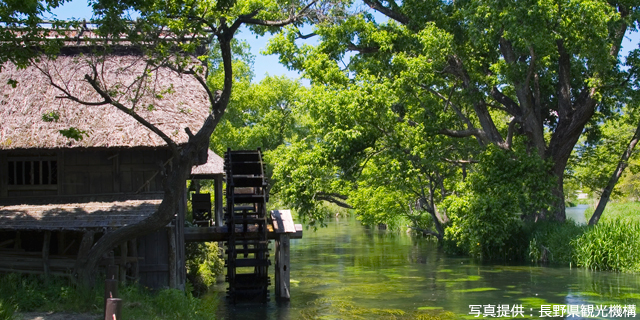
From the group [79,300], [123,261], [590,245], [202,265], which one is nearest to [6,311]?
[79,300]

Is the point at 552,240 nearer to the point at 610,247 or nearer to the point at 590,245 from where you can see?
the point at 590,245

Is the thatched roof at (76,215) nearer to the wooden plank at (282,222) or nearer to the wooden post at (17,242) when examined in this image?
the wooden post at (17,242)

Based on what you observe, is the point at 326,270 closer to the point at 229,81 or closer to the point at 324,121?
the point at 324,121

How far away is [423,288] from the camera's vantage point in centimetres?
1909

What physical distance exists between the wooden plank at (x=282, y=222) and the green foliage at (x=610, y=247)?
398 inches

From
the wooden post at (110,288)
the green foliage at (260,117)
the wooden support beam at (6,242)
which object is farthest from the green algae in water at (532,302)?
the green foliage at (260,117)

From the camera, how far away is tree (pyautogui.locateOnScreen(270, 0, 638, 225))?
2070cm

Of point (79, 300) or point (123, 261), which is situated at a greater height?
point (123, 261)

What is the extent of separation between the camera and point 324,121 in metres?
23.1

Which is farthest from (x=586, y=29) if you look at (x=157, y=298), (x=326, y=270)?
(x=157, y=298)

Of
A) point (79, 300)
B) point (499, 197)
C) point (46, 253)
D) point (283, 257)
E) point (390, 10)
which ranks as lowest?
point (79, 300)

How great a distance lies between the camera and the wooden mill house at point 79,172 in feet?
44.2

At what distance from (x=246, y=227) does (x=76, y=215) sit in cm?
533

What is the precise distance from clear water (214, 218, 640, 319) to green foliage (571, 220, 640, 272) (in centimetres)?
67
